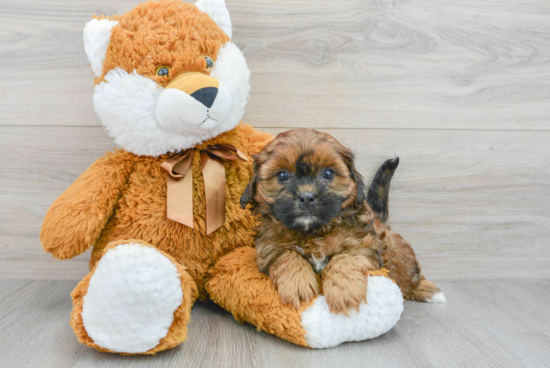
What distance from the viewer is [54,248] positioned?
128 centimetres

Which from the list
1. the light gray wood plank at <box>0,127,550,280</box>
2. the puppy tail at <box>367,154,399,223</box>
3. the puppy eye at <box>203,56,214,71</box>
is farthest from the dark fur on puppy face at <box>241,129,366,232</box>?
the light gray wood plank at <box>0,127,550,280</box>

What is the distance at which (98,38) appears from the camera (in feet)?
4.17

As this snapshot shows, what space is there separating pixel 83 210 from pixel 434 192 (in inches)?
53.3

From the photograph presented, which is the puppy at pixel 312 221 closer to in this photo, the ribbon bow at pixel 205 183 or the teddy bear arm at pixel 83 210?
the ribbon bow at pixel 205 183

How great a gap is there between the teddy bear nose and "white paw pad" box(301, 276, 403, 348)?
2.09 feet

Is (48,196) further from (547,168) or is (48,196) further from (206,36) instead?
(547,168)

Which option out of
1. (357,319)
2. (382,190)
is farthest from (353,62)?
(357,319)

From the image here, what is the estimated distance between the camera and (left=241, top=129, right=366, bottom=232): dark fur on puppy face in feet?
3.71

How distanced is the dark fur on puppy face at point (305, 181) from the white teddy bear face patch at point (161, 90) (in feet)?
0.73

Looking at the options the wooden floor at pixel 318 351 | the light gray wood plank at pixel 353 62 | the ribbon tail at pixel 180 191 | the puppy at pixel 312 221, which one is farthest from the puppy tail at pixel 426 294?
the ribbon tail at pixel 180 191

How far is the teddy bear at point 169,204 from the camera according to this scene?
3.57 feet

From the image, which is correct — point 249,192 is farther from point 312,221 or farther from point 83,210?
point 83,210

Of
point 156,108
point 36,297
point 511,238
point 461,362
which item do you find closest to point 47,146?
point 36,297

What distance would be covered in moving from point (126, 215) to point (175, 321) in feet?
1.35
